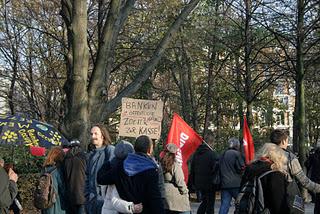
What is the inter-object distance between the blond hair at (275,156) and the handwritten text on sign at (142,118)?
5.61 meters

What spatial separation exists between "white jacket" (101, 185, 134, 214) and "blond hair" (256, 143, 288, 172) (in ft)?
4.99

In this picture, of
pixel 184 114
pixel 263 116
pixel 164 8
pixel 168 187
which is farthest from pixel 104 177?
pixel 263 116

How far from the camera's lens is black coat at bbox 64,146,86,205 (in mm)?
8258

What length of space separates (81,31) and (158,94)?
A: 2355 centimetres

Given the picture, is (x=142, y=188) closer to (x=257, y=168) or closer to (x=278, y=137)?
(x=257, y=168)

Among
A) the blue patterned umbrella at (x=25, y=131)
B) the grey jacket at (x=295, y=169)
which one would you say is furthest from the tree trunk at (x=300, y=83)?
the grey jacket at (x=295, y=169)

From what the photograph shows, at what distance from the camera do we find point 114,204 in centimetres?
553

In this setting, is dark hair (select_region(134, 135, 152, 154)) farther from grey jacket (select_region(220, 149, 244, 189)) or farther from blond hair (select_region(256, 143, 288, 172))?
grey jacket (select_region(220, 149, 244, 189))

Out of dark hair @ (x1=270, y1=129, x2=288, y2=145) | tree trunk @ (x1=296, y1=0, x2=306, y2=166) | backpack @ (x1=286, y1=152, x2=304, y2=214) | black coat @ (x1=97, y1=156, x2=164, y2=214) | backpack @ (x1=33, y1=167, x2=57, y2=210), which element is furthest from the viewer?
tree trunk @ (x1=296, y1=0, x2=306, y2=166)

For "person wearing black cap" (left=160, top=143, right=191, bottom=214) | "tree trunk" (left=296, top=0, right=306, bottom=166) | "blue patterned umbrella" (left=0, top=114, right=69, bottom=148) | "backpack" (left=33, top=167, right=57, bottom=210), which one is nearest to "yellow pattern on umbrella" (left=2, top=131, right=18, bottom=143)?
"blue patterned umbrella" (left=0, top=114, right=69, bottom=148)

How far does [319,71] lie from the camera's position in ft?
66.9

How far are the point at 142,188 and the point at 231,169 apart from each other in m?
6.48

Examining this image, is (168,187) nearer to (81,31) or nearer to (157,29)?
(81,31)

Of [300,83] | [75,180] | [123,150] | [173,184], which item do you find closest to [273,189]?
[123,150]
